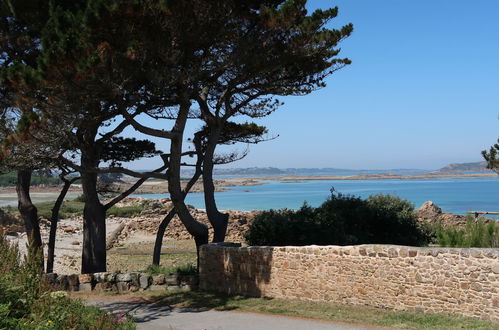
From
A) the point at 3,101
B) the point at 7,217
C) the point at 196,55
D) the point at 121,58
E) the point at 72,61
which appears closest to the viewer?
the point at 72,61

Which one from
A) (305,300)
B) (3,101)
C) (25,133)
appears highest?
(3,101)

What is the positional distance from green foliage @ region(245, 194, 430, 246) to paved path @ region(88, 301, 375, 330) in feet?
15.9

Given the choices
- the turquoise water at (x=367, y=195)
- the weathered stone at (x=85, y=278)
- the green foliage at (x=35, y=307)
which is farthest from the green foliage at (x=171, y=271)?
the turquoise water at (x=367, y=195)

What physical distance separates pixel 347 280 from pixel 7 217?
99.1ft

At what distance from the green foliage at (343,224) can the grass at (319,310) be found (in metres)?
3.28

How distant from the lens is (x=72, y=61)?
34.1 ft

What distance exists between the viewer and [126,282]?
14.8 meters

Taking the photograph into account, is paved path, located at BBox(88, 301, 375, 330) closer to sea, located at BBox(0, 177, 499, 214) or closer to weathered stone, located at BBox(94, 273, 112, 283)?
weathered stone, located at BBox(94, 273, 112, 283)

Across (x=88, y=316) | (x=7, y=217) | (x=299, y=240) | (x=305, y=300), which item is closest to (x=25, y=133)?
(x=88, y=316)

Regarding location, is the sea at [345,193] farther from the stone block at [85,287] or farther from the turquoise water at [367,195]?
the stone block at [85,287]

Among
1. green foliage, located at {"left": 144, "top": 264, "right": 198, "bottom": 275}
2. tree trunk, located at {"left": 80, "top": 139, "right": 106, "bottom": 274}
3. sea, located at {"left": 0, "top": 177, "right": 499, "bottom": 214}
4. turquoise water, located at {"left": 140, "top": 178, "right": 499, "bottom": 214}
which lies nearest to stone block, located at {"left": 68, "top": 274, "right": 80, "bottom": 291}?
tree trunk, located at {"left": 80, "top": 139, "right": 106, "bottom": 274}

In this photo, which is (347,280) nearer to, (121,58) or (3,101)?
(121,58)

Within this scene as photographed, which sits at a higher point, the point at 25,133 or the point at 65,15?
the point at 65,15

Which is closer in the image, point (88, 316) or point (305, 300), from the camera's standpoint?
point (88, 316)
